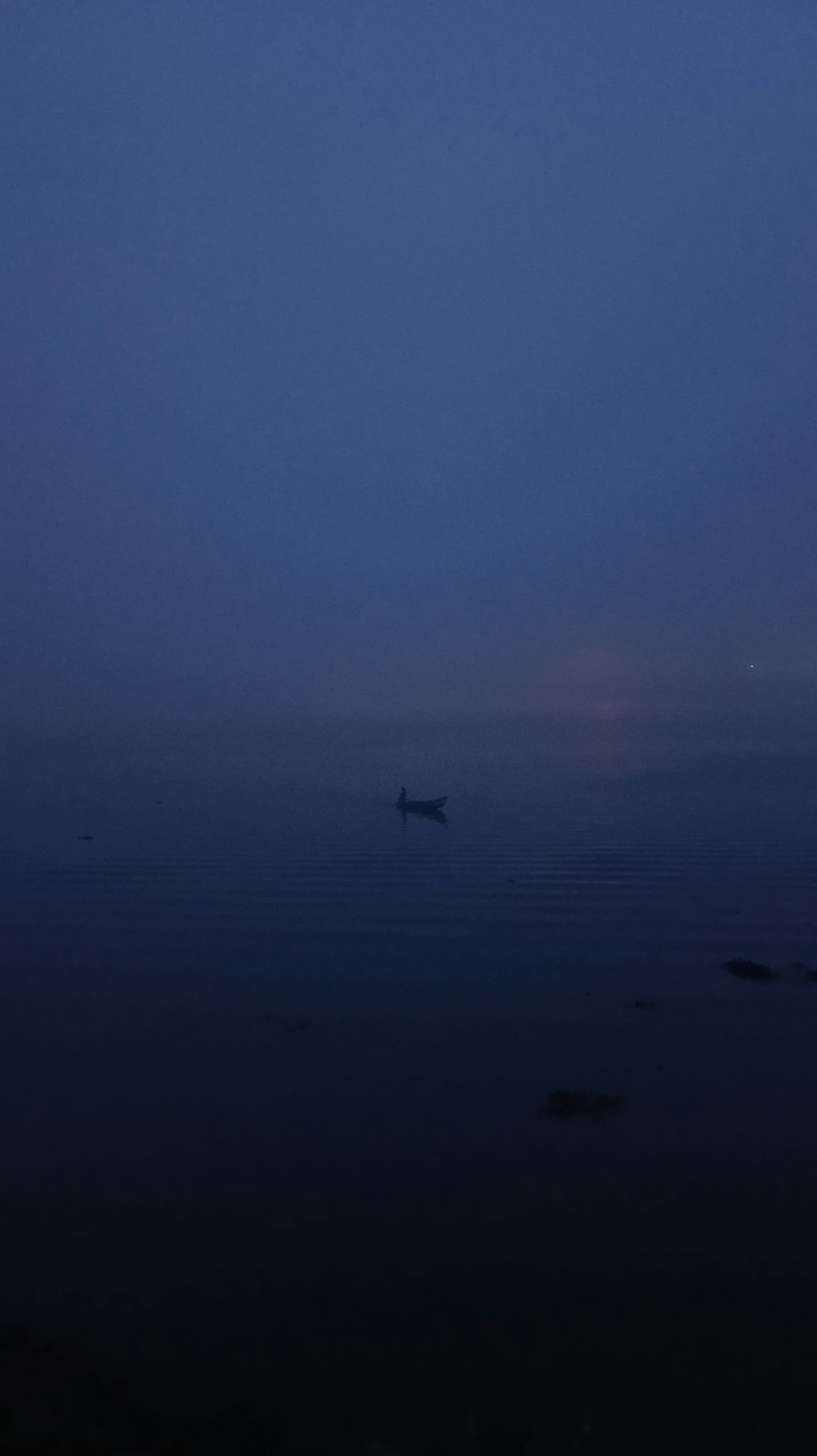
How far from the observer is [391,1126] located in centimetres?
1205

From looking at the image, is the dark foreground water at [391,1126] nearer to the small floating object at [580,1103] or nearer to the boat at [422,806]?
the small floating object at [580,1103]

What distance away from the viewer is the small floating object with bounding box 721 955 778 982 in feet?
60.3

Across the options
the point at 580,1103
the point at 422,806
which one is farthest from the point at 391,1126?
the point at 422,806

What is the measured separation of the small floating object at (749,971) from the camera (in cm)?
1838

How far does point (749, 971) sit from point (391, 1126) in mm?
9414

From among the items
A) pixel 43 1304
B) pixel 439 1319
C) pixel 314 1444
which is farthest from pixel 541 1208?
pixel 43 1304

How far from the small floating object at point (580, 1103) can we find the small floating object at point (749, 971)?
657cm

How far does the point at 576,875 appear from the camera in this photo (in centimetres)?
3044

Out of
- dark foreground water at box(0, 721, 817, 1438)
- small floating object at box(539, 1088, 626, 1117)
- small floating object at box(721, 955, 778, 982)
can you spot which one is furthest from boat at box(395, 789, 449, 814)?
small floating object at box(539, 1088, 626, 1117)

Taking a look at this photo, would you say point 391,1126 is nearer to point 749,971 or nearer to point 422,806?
point 749,971

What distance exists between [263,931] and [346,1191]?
42.2ft

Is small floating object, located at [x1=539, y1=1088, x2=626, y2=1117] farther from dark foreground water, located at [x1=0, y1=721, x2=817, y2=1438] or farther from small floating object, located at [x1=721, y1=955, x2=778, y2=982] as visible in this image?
small floating object, located at [x1=721, y1=955, x2=778, y2=982]

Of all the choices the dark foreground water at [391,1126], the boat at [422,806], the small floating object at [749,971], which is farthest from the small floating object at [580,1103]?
the boat at [422,806]

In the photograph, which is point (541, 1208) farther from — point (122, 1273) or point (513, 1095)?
point (122, 1273)
